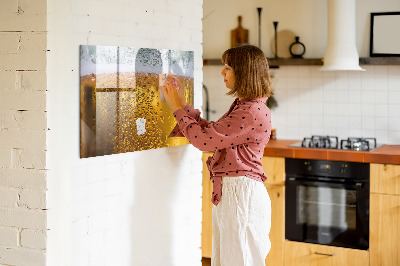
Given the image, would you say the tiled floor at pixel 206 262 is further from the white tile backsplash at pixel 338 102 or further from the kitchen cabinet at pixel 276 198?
the white tile backsplash at pixel 338 102

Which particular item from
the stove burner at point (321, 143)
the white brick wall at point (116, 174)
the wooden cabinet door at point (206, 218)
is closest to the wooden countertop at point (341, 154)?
the stove burner at point (321, 143)

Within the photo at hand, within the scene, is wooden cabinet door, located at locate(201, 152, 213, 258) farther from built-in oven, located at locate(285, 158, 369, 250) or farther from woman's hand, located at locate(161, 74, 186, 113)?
woman's hand, located at locate(161, 74, 186, 113)

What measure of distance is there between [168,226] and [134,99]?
2.34 ft

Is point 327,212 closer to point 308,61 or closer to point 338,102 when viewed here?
point 338,102

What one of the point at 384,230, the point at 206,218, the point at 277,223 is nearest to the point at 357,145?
the point at 384,230

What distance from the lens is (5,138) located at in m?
2.29

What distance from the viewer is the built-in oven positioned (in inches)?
159

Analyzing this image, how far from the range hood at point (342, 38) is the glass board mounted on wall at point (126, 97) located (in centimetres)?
172

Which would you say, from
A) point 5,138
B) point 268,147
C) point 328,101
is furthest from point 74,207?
point 328,101

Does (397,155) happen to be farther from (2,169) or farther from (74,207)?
(2,169)

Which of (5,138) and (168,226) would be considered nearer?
(5,138)

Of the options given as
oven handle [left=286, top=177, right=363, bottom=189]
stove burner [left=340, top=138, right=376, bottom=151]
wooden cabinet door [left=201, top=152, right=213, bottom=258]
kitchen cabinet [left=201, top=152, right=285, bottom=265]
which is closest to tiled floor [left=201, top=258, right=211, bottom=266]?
wooden cabinet door [left=201, top=152, right=213, bottom=258]

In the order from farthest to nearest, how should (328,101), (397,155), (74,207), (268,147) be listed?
(328,101)
(268,147)
(397,155)
(74,207)

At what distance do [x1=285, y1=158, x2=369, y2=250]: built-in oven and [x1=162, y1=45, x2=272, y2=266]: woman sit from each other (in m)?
1.42
